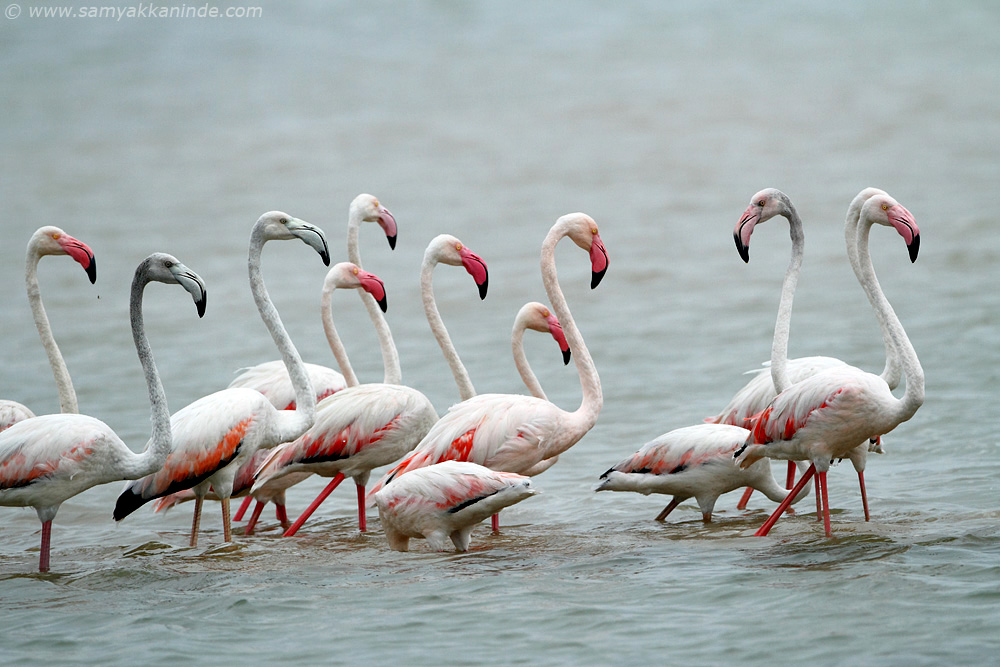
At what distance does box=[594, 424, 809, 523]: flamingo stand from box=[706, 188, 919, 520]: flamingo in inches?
9.7

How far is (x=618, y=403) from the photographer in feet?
38.5

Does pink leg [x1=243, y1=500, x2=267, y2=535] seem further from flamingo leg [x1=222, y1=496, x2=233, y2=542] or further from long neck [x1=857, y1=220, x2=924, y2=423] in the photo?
long neck [x1=857, y1=220, x2=924, y2=423]

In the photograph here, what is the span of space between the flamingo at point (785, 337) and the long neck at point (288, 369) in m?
2.58

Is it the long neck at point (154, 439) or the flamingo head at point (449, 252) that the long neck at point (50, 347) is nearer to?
the long neck at point (154, 439)

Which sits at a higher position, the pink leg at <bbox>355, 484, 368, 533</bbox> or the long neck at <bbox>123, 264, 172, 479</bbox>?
the long neck at <bbox>123, 264, 172, 479</bbox>

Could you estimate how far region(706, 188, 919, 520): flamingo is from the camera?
7.26 metres

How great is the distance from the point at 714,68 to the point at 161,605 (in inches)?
971

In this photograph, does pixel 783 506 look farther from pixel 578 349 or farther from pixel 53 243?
pixel 53 243

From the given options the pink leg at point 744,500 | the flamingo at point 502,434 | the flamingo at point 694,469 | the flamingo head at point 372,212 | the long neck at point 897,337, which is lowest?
the pink leg at point 744,500

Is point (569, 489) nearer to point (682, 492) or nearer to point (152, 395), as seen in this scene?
point (682, 492)

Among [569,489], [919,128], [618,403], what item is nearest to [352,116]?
[919,128]

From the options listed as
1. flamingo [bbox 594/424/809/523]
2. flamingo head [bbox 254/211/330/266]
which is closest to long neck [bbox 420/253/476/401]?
flamingo head [bbox 254/211/330/266]

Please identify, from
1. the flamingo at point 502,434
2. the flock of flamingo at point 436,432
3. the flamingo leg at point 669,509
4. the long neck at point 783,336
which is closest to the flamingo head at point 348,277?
the flock of flamingo at point 436,432

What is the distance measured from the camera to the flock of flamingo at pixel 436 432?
6.65m
